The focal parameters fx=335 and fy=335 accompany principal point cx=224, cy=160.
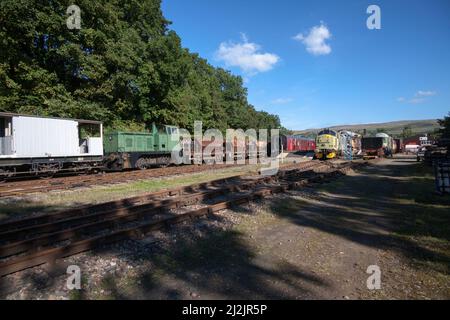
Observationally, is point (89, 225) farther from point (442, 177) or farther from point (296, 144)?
point (296, 144)

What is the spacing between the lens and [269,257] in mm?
6047

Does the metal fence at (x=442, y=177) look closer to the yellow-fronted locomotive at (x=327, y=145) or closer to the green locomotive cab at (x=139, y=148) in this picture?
the green locomotive cab at (x=139, y=148)

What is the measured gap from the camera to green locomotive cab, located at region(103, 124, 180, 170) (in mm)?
21641

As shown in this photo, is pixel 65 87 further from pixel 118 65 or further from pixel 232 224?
pixel 232 224

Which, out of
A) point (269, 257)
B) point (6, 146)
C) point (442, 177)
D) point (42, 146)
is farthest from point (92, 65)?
point (269, 257)

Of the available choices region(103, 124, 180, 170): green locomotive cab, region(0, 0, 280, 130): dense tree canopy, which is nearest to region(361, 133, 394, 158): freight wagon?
region(0, 0, 280, 130): dense tree canopy

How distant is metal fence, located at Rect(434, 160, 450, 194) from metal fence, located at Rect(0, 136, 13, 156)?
59.4 feet

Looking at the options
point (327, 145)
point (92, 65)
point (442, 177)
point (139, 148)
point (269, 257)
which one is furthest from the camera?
point (327, 145)

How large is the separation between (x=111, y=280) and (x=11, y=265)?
1602 millimetres

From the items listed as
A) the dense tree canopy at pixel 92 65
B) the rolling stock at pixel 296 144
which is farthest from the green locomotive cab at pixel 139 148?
the rolling stock at pixel 296 144

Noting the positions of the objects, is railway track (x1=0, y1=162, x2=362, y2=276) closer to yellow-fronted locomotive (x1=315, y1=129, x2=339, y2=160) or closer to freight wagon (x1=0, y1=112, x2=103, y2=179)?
freight wagon (x1=0, y1=112, x2=103, y2=179)

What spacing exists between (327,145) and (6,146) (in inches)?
1012

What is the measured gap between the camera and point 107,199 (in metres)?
11.4
